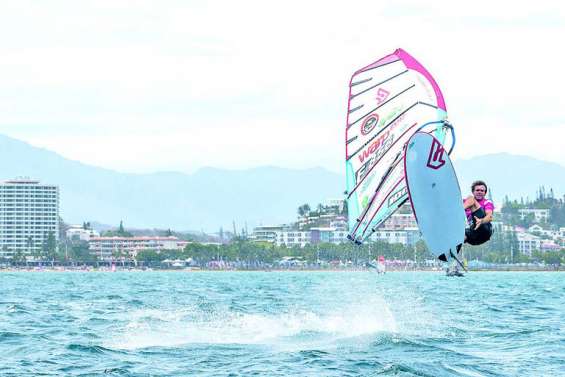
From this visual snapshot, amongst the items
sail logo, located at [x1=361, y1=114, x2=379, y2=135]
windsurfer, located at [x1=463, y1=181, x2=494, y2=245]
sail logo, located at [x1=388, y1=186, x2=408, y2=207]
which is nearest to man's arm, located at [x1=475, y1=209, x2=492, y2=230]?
windsurfer, located at [x1=463, y1=181, x2=494, y2=245]

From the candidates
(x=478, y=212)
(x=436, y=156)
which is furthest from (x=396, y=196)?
(x=478, y=212)

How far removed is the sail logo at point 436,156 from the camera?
1110 inches

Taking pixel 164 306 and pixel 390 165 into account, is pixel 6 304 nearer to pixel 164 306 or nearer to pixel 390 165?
pixel 164 306

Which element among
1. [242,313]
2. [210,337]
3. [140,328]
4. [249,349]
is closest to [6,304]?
[242,313]

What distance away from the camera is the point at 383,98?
32.5 meters

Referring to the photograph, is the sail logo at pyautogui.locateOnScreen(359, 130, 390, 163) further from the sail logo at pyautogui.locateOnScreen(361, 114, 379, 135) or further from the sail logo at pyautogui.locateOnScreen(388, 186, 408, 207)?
the sail logo at pyautogui.locateOnScreen(388, 186, 408, 207)

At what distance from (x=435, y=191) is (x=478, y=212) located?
1.20 m

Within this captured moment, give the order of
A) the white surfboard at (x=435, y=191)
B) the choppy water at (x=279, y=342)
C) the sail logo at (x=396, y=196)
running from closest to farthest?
the white surfboard at (x=435, y=191) < the choppy water at (x=279, y=342) < the sail logo at (x=396, y=196)

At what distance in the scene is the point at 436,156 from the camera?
28203mm

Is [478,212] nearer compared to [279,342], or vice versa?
[478,212]

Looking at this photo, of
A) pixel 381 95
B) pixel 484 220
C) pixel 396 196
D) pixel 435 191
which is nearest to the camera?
pixel 484 220

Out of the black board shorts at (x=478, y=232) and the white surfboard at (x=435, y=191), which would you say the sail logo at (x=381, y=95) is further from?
the black board shorts at (x=478, y=232)

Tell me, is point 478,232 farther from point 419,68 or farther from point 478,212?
point 419,68

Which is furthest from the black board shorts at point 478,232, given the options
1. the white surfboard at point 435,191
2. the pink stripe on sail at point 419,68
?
the pink stripe on sail at point 419,68
